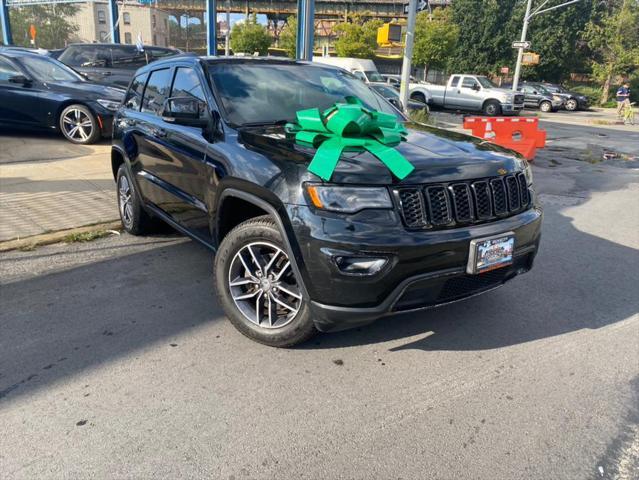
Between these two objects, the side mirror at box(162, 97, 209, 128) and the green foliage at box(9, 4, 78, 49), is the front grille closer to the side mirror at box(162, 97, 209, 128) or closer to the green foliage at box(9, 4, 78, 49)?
the side mirror at box(162, 97, 209, 128)

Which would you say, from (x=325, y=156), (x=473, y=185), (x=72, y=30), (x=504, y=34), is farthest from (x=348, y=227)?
(x=72, y=30)

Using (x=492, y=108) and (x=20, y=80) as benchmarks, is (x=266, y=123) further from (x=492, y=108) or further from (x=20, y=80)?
(x=492, y=108)

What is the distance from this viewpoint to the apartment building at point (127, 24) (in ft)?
224

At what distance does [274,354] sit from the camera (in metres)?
3.18

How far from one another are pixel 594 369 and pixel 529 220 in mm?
977

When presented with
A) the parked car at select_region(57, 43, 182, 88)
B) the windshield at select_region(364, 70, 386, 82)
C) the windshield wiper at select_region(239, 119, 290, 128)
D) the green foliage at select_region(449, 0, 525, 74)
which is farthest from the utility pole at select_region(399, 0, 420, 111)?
the green foliage at select_region(449, 0, 525, 74)

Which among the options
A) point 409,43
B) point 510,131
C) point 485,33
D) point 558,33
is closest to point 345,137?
point 510,131

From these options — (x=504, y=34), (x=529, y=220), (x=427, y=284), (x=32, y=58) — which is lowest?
(x=427, y=284)

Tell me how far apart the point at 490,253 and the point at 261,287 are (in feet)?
4.48

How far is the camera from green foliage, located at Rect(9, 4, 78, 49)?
201ft

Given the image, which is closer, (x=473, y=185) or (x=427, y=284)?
(x=427, y=284)

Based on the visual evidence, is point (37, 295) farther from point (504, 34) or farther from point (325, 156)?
point (504, 34)

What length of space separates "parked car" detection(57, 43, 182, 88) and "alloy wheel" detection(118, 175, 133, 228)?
958 cm

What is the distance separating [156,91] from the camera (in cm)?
457
